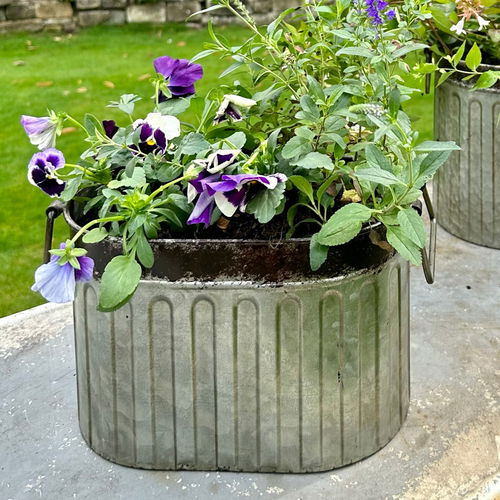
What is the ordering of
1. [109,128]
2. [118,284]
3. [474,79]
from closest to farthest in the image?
[118,284] → [109,128] → [474,79]

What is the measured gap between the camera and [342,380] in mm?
1514

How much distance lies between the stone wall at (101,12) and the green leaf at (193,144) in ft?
17.7

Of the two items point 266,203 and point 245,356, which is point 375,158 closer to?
point 266,203

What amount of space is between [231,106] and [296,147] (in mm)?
185

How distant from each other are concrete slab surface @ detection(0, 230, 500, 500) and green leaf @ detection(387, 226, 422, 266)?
17.6 inches

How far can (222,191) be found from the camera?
1.36m

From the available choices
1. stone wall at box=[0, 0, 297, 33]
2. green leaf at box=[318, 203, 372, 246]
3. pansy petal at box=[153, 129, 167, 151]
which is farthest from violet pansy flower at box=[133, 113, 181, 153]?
stone wall at box=[0, 0, 297, 33]

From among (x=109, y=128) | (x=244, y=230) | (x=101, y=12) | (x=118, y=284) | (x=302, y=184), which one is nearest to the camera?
(x=118, y=284)

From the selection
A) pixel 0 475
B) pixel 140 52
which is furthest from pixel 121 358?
pixel 140 52

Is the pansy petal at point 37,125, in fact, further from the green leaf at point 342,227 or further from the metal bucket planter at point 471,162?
the metal bucket planter at point 471,162

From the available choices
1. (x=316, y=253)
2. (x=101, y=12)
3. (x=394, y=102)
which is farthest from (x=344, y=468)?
(x=101, y=12)

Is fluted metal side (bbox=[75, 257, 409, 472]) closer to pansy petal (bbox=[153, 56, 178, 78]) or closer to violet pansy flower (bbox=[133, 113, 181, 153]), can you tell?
violet pansy flower (bbox=[133, 113, 181, 153])

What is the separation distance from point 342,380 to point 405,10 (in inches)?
26.6

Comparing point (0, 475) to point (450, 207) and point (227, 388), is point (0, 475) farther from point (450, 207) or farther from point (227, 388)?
point (450, 207)
